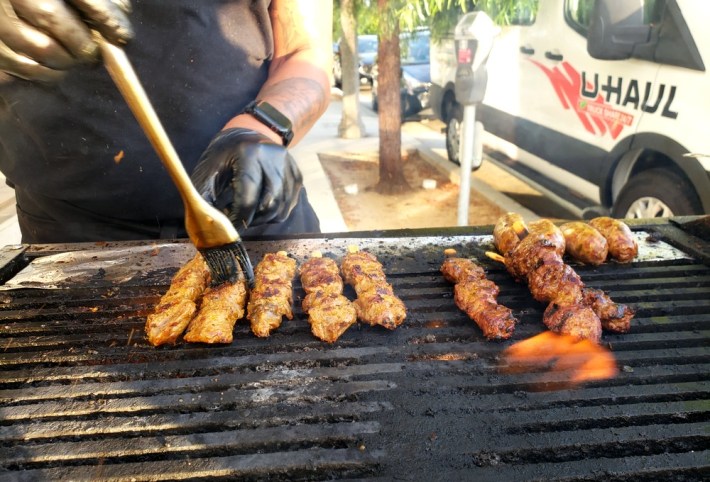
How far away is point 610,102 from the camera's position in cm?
555

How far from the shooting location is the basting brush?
180cm

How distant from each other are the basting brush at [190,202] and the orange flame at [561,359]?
1287mm

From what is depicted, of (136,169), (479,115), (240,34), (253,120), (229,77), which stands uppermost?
(240,34)

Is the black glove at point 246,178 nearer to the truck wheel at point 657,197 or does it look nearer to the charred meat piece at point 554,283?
the charred meat piece at point 554,283

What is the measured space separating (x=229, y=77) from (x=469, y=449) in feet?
8.22

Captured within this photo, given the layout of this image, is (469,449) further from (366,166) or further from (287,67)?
(366,166)

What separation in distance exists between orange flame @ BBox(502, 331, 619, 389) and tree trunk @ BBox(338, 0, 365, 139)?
7.98m

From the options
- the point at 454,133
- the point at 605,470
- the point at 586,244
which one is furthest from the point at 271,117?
the point at 454,133

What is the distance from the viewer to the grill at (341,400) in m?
1.60

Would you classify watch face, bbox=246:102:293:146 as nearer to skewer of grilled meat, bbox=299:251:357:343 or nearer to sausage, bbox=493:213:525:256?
skewer of grilled meat, bbox=299:251:357:343

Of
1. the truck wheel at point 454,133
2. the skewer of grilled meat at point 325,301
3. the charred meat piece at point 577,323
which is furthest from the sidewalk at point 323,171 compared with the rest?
the charred meat piece at point 577,323

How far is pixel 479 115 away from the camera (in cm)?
905

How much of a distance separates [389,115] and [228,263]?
7.15 meters

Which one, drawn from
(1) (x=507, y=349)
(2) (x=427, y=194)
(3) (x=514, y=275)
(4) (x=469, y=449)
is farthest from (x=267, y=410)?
(2) (x=427, y=194)
